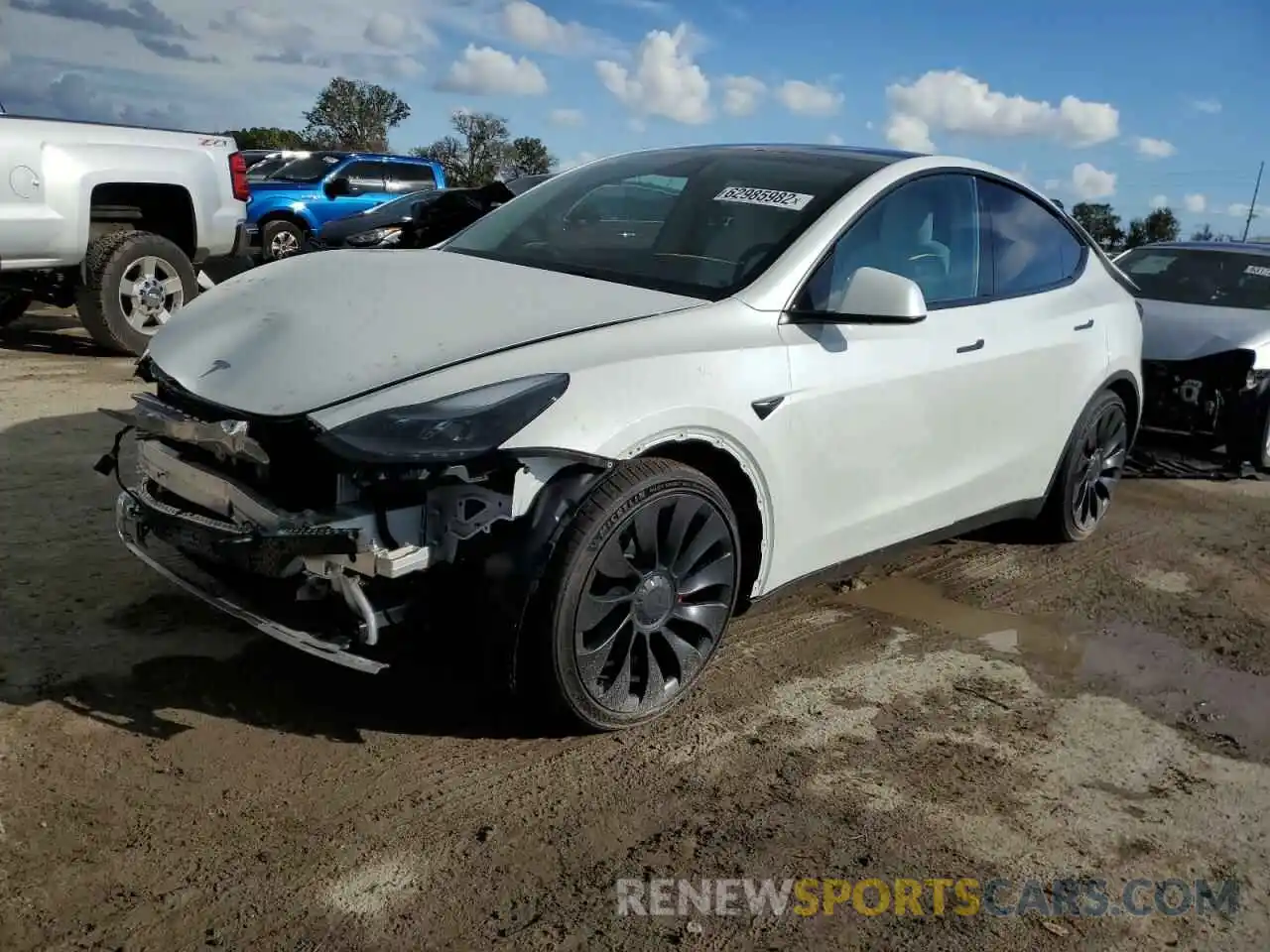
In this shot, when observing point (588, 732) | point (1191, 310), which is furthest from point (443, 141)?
point (588, 732)

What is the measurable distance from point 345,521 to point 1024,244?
127 inches

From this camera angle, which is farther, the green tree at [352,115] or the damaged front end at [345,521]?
the green tree at [352,115]

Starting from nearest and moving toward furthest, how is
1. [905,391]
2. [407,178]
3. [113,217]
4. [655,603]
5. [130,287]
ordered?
[655,603] → [905,391] → [130,287] → [113,217] → [407,178]

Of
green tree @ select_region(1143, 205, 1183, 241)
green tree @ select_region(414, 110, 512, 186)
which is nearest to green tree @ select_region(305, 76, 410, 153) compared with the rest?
green tree @ select_region(414, 110, 512, 186)

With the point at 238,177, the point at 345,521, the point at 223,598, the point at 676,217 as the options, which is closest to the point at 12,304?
the point at 238,177

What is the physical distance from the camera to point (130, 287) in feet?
26.5

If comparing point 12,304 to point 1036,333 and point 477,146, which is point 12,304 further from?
point 477,146

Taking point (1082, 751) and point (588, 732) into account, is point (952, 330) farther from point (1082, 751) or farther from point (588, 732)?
point (588, 732)

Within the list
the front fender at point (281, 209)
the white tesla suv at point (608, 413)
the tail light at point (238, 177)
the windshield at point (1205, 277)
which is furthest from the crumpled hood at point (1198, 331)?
the front fender at point (281, 209)

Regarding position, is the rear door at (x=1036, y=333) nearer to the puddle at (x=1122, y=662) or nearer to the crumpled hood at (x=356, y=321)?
the puddle at (x=1122, y=662)

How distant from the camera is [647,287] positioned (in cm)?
346

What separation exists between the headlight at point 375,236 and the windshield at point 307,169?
7180mm

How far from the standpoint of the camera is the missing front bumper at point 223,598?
269 centimetres

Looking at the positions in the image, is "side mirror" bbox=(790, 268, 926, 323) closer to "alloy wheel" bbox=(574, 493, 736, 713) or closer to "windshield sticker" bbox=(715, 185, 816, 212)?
"windshield sticker" bbox=(715, 185, 816, 212)
